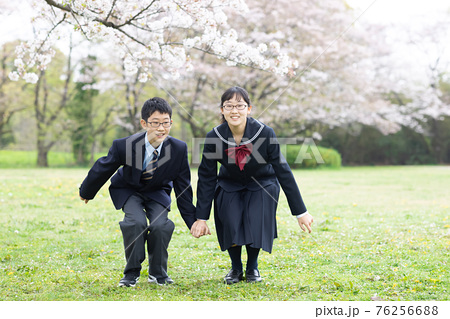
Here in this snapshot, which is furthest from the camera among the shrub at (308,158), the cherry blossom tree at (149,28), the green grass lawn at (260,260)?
the shrub at (308,158)

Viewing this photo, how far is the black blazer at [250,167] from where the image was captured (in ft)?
12.5

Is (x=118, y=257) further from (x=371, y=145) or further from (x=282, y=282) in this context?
Result: (x=371, y=145)

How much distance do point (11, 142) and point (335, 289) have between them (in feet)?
77.6

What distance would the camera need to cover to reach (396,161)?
28.6 meters

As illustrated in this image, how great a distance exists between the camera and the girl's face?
3734mm

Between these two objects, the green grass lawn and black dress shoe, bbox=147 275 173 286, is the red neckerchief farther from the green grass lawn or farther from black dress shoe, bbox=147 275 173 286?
black dress shoe, bbox=147 275 173 286

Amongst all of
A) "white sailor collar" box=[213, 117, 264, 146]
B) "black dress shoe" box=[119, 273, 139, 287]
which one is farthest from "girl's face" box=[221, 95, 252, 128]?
"black dress shoe" box=[119, 273, 139, 287]

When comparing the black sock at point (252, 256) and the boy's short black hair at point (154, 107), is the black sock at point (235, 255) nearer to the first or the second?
the black sock at point (252, 256)

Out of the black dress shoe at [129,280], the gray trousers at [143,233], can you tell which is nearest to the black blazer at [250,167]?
the gray trousers at [143,233]

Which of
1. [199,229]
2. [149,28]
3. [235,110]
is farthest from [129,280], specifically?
[149,28]

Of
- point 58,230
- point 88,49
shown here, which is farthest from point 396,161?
point 58,230

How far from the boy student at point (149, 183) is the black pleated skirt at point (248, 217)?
32 centimetres

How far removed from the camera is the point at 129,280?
3674 mm

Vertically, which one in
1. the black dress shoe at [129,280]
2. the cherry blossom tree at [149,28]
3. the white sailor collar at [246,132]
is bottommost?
the black dress shoe at [129,280]
